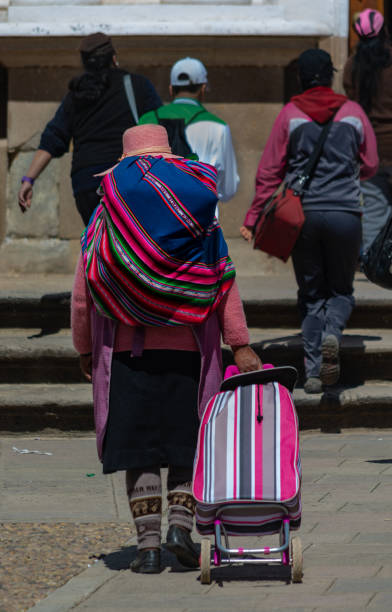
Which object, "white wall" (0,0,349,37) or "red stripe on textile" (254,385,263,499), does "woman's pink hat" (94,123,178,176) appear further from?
"white wall" (0,0,349,37)

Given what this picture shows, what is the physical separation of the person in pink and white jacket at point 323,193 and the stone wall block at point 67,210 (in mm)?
3176

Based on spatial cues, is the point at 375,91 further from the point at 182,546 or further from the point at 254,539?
the point at 182,546


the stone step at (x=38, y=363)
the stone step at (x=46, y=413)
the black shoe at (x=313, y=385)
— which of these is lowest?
the stone step at (x=46, y=413)

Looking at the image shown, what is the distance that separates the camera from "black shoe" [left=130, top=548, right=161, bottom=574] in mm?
4723

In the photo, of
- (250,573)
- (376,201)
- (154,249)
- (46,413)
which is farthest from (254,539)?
(376,201)

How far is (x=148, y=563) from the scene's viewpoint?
4.73 metres

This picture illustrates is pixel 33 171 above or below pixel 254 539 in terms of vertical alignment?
above

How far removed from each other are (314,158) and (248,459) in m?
3.16

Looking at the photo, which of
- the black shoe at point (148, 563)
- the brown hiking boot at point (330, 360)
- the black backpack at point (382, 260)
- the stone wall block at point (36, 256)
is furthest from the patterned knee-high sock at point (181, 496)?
the stone wall block at point (36, 256)

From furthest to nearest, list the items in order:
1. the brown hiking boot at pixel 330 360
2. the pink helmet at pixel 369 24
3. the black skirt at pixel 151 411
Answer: the pink helmet at pixel 369 24 → the brown hiking boot at pixel 330 360 → the black skirt at pixel 151 411

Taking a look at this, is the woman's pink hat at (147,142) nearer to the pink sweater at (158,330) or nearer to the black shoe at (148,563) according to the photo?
the pink sweater at (158,330)

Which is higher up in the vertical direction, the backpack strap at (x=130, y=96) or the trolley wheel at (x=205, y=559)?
the backpack strap at (x=130, y=96)

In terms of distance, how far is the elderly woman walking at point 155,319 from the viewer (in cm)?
471

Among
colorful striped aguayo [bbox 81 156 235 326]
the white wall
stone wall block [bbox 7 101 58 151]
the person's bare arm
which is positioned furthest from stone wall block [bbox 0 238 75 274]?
colorful striped aguayo [bbox 81 156 235 326]
